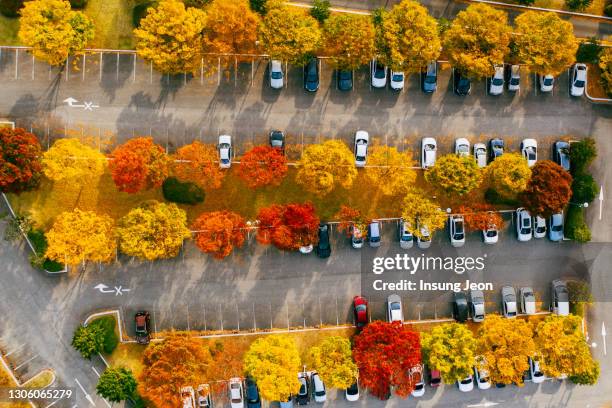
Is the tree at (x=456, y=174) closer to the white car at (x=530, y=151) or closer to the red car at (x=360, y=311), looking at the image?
the white car at (x=530, y=151)

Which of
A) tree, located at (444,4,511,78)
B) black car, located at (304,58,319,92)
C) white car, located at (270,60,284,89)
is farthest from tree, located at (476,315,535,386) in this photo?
white car, located at (270,60,284,89)

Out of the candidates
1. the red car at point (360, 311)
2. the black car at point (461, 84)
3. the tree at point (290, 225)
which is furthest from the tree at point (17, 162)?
the black car at point (461, 84)

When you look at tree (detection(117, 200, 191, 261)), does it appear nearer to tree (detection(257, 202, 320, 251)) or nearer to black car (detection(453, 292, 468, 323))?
Answer: tree (detection(257, 202, 320, 251))

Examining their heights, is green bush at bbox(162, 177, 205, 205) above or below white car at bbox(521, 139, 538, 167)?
below

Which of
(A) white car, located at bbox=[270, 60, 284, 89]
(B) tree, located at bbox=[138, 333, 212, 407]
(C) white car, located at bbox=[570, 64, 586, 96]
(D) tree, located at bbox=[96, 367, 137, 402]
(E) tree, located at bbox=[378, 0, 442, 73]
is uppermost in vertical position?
(E) tree, located at bbox=[378, 0, 442, 73]

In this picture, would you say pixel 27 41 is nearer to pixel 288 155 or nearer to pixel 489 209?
pixel 288 155

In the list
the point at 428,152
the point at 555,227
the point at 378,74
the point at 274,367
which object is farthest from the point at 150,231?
the point at 555,227

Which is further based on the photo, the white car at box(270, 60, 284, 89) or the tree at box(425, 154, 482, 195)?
the white car at box(270, 60, 284, 89)
